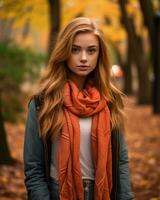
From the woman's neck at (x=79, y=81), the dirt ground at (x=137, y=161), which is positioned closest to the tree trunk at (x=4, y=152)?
the dirt ground at (x=137, y=161)

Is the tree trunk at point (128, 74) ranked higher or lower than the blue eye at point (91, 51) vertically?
lower

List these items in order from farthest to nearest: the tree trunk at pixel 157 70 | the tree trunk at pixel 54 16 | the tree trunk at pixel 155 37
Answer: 1. the tree trunk at pixel 157 70
2. the tree trunk at pixel 155 37
3. the tree trunk at pixel 54 16

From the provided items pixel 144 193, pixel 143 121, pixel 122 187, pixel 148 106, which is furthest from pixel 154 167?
pixel 148 106

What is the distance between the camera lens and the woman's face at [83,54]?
119 inches

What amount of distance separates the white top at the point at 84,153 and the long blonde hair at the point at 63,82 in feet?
0.42

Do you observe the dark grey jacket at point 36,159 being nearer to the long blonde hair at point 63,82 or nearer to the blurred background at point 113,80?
the long blonde hair at point 63,82

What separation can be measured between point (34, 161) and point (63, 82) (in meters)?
0.50

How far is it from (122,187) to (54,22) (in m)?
10.6

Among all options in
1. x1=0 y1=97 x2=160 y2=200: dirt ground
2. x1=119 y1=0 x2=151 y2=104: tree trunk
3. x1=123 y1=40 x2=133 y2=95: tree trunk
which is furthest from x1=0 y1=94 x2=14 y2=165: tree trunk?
x1=123 y1=40 x2=133 y2=95: tree trunk

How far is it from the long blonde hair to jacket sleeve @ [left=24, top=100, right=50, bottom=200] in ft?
0.19

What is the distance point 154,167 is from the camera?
27.7 ft

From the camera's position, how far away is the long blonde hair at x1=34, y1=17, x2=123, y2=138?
2.97 meters

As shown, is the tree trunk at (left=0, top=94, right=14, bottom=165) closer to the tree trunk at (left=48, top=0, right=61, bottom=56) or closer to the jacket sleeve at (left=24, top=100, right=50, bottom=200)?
the jacket sleeve at (left=24, top=100, right=50, bottom=200)

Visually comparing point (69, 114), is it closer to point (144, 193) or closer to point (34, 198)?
point (34, 198)
